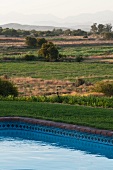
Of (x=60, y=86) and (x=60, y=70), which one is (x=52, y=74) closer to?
(x=60, y=70)

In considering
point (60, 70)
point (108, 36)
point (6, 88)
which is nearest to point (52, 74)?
point (60, 70)

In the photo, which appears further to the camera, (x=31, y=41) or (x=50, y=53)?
(x=31, y=41)

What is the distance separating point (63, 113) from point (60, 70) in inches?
813

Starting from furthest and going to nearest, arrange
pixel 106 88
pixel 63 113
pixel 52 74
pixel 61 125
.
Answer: pixel 52 74 → pixel 106 88 → pixel 63 113 → pixel 61 125

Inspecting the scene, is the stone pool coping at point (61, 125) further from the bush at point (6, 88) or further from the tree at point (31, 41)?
the tree at point (31, 41)

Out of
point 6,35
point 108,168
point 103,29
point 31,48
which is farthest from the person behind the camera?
point 103,29

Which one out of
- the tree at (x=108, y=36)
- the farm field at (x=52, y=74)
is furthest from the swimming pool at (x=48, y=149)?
the tree at (x=108, y=36)

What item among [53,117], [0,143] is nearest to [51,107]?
[53,117]

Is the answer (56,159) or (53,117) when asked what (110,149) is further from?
(53,117)

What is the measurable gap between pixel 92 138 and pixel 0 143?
2.42 m

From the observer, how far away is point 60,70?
35.4 metres

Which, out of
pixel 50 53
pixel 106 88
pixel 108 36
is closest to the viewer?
pixel 106 88

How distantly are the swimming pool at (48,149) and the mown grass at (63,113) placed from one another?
0.50 metres

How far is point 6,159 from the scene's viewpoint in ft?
36.5
